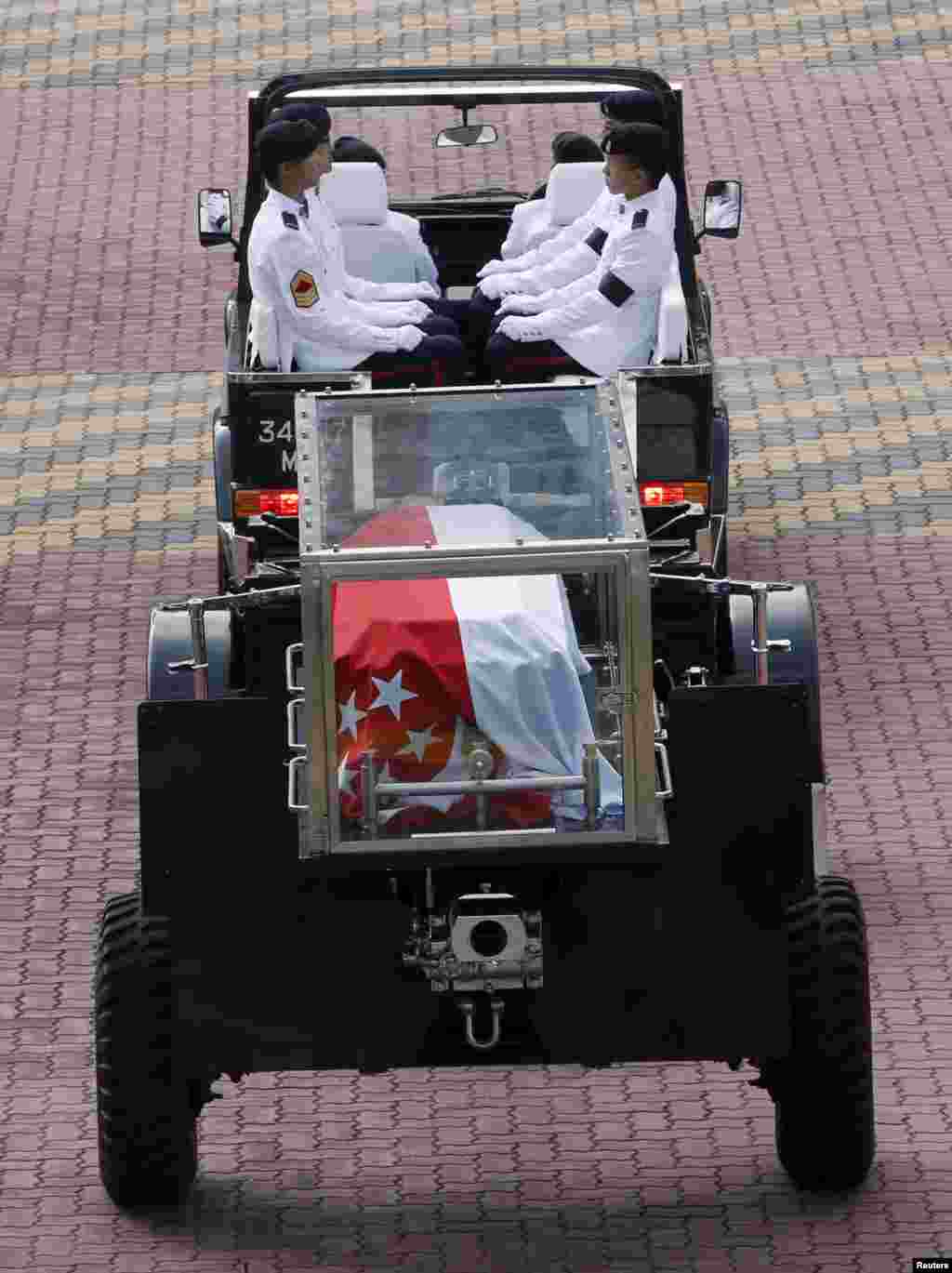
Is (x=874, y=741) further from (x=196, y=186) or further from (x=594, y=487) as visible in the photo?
(x=196, y=186)

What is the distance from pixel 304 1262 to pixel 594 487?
2121mm

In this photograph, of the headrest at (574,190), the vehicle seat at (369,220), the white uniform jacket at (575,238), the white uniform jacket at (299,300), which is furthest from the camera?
the vehicle seat at (369,220)

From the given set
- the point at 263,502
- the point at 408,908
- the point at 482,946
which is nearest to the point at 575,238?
the point at 263,502

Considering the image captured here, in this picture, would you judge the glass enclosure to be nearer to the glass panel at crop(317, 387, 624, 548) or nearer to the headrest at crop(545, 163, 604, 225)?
the glass panel at crop(317, 387, 624, 548)

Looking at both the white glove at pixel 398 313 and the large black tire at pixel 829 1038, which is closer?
the large black tire at pixel 829 1038

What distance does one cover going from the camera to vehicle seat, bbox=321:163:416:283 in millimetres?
13227

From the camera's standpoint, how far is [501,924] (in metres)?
7.58

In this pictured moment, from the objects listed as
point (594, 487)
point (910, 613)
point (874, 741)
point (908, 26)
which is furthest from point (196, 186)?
point (594, 487)

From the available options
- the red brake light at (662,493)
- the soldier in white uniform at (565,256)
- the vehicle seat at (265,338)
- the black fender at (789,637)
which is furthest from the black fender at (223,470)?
the black fender at (789,637)

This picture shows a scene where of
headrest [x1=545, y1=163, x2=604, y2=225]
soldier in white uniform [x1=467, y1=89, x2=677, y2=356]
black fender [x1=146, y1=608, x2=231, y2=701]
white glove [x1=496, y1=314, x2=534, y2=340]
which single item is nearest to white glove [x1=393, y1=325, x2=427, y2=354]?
white glove [x1=496, y1=314, x2=534, y2=340]

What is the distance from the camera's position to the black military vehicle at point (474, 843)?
7.51 meters

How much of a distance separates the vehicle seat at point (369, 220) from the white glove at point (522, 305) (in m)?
1.04

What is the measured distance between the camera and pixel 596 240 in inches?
488

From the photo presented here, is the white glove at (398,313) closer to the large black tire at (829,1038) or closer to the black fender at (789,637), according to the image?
the black fender at (789,637)
